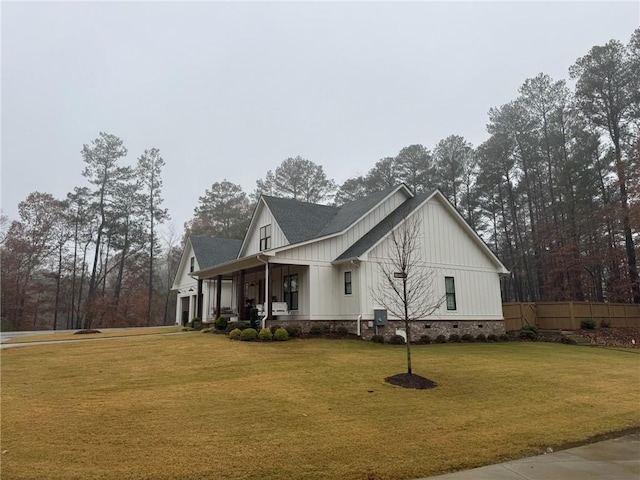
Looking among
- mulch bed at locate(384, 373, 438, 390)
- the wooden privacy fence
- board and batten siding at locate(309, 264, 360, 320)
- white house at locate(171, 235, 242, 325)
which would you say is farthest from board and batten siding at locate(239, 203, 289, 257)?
the wooden privacy fence

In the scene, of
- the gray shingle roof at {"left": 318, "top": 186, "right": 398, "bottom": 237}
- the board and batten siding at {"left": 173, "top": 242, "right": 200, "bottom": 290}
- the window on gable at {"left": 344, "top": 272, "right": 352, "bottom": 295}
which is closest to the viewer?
the window on gable at {"left": 344, "top": 272, "right": 352, "bottom": 295}

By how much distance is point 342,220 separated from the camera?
20.8m

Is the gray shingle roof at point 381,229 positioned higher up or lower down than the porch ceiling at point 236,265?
higher up

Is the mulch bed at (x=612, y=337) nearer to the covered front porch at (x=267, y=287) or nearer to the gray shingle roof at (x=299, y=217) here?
the gray shingle roof at (x=299, y=217)

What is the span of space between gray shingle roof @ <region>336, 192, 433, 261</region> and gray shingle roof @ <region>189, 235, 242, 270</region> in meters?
14.3

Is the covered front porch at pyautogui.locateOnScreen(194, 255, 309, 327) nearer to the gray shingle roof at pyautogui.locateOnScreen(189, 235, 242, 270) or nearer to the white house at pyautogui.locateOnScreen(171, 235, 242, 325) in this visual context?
the white house at pyautogui.locateOnScreen(171, 235, 242, 325)

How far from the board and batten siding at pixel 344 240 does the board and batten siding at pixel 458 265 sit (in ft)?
6.33

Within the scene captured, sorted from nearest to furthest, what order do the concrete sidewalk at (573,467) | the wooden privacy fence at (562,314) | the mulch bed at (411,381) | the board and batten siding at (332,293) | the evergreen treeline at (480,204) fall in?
the concrete sidewalk at (573,467), the mulch bed at (411,381), the board and batten siding at (332,293), the wooden privacy fence at (562,314), the evergreen treeline at (480,204)

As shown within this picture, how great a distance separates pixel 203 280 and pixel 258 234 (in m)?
7.64

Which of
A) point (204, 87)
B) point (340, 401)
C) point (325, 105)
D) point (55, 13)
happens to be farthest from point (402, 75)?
point (340, 401)

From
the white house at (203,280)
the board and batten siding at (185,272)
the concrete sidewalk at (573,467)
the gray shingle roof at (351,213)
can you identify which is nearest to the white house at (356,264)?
the gray shingle roof at (351,213)

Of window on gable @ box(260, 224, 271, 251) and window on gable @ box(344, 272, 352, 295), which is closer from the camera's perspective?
window on gable @ box(344, 272, 352, 295)

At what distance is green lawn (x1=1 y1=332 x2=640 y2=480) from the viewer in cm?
466

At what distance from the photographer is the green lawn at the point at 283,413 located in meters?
4.66
